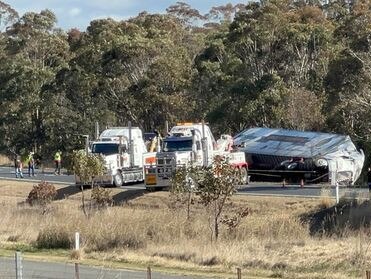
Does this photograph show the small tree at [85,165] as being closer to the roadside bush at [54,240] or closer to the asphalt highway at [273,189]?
the asphalt highway at [273,189]

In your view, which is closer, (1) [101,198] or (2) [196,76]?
(1) [101,198]

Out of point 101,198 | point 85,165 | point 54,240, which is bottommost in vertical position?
point 54,240

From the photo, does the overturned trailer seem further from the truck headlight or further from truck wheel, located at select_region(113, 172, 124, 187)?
truck wheel, located at select_region(113, 172, 124, 187)

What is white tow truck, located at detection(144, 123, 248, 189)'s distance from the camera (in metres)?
42.5

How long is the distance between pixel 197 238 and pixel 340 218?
259 inches

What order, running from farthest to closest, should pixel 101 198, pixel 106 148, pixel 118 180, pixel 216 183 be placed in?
pixel 106 148
pixel 118 180
pixel 101 198
pixel 216 183

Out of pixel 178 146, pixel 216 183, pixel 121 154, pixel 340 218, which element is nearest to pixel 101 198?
pixel 178 146

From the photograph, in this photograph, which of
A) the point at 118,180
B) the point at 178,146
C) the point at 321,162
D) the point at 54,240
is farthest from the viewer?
the point at 118,180

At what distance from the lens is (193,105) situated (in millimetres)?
63969

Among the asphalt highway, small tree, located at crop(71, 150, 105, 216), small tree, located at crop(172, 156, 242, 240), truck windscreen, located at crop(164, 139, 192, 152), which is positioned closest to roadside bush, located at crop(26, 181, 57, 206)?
small tree, located at crop(71, 150, 105, 216)

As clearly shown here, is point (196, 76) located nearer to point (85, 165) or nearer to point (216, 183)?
point (85, 165)

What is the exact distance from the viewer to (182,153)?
141 feet

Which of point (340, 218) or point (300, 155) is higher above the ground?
point (300, 155)

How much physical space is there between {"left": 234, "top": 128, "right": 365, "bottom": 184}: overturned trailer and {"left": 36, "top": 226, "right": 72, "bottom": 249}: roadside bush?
1752cm
